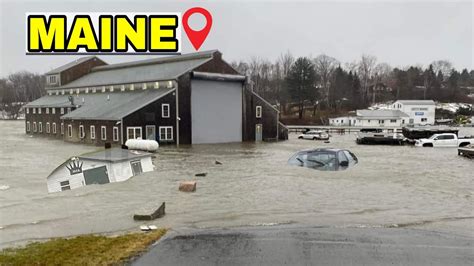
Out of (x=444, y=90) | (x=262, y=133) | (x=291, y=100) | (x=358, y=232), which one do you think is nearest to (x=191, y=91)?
(x=262, y=133)

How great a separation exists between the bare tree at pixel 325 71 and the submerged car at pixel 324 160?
3447 inches

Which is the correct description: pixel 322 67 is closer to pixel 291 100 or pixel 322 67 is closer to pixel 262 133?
pixel 291 100

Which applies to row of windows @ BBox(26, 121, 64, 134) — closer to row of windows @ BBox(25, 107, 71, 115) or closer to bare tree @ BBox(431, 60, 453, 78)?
row of windows @ BBox(25, 107, 71, 115)

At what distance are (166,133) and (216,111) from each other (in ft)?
24.9

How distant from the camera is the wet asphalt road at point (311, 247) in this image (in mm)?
8477

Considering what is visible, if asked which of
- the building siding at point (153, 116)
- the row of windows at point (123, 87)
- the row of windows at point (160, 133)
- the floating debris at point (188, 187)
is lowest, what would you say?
the floating debris at point (188, 187)

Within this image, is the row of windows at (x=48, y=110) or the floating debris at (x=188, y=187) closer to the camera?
the floating debris at (x=188, y=187)

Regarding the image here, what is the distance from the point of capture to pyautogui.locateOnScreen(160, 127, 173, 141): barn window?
1784 inches

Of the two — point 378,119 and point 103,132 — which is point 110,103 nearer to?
point 103,132

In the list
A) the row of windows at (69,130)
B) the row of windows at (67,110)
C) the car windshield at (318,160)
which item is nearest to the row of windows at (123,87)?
the row of windows at (67,110)

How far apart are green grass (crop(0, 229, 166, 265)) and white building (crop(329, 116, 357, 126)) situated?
8904cm

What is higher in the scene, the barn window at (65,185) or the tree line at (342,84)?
the tree line at (342,84)

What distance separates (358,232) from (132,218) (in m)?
7.13

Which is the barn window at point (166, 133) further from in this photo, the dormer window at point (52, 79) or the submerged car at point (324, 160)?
the dormer window at point (52, 79)
